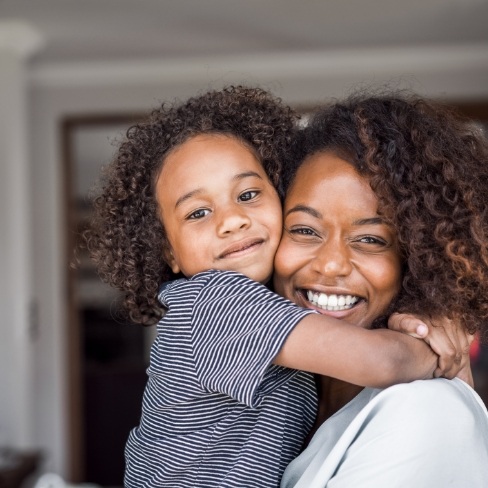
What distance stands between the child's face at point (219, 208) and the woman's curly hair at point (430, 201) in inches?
6.8

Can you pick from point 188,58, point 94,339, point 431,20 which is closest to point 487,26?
point 431,20

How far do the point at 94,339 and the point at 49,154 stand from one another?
8.41 feet

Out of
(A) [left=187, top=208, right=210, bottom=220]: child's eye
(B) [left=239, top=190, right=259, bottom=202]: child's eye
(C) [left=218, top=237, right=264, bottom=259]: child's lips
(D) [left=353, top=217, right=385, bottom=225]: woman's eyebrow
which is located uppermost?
(B) [left=239, top=190, right=259, bottom=202]: child's eye

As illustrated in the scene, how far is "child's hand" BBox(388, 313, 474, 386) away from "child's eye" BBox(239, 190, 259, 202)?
1.00ft

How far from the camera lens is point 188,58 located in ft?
17.2

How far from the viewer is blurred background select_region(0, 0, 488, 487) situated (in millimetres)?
4422

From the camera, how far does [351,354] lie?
102 cm

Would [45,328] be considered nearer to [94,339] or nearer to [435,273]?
[94,339]

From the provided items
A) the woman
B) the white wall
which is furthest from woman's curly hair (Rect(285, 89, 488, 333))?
the white wall

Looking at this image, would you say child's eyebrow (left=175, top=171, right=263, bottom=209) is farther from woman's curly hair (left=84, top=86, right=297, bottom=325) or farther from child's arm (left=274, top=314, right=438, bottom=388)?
child's arm (left=274, top=314, right=438, bottom=388)

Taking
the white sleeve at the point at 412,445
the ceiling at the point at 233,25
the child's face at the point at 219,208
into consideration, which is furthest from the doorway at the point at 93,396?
the white sleeve at the point at 412,445

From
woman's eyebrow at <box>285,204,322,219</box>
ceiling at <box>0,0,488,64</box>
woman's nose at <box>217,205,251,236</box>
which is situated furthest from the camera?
ceiling at <box>0,0,488,64</box>

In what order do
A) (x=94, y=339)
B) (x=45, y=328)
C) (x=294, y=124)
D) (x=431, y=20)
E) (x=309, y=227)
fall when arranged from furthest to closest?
1. (x=94, y=339)
2. (x=45, y=328)
3. (x=431, y=20)
4. (x=294, y=124)
5. (x=309, y=227)

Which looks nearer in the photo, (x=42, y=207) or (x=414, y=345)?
(x=414, y=345)
